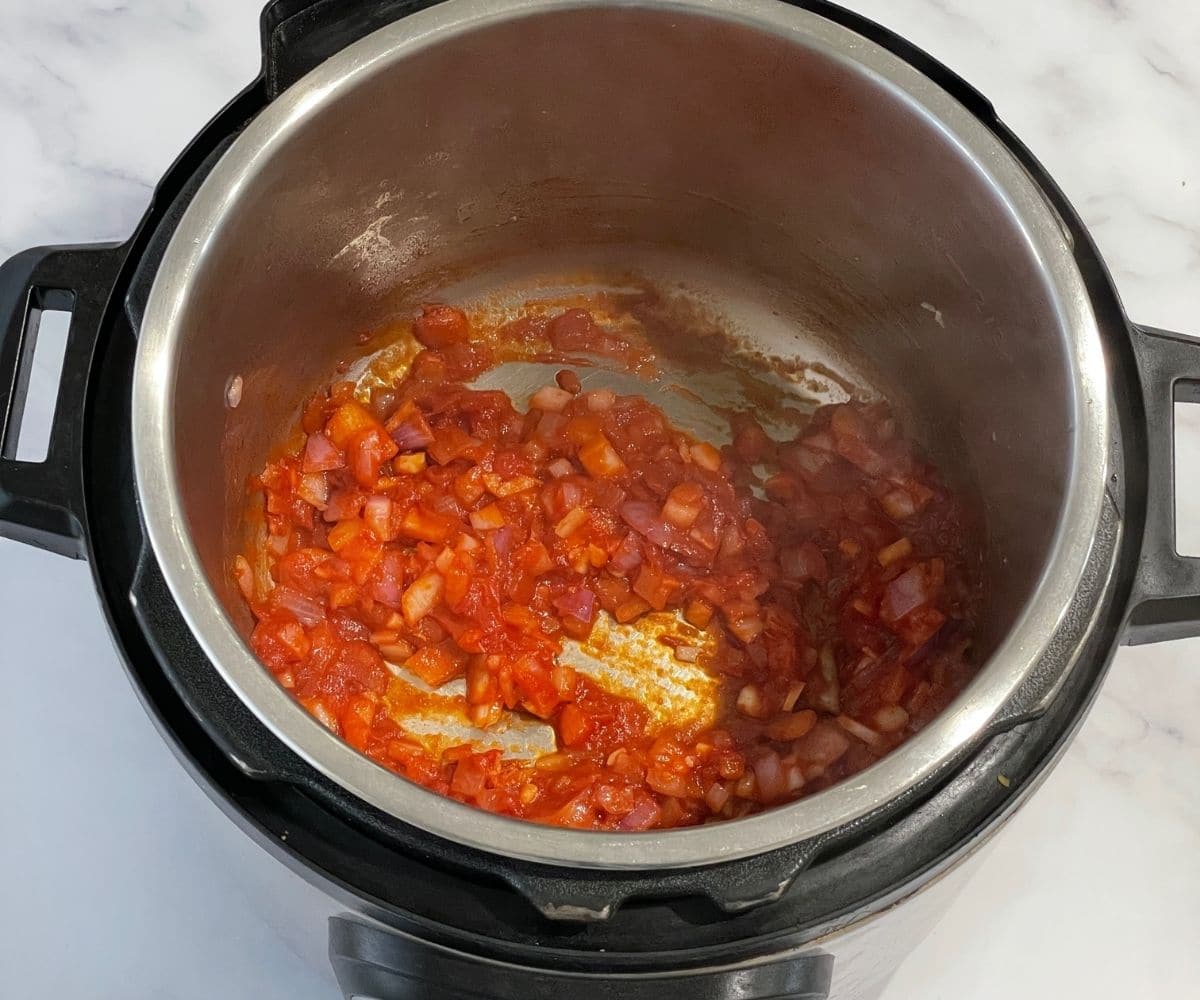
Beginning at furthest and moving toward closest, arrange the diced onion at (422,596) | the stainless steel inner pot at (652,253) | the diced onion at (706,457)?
the diced onion at (706,457) → the diced onion at (422,596) → the stainless steel inner pot at (652,253)

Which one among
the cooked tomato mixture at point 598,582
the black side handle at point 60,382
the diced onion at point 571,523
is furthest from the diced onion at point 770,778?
the black side handle at point 60,382

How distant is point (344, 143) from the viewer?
137 centimetres

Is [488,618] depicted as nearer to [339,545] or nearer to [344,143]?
[339,545]

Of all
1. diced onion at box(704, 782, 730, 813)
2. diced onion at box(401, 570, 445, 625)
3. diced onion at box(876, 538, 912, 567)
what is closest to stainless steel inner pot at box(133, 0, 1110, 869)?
diced onion at box(876, 538, 912, 567)

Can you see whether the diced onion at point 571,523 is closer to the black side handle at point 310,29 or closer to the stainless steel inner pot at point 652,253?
the stainless steel inner pot at point 652,253

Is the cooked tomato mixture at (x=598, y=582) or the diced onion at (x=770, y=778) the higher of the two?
the cooked tomato mixture at (x=598, y=582)

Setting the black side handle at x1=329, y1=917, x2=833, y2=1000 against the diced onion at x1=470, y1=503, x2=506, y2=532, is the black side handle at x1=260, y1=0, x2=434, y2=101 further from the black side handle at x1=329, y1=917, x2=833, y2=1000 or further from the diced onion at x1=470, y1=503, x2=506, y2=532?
the black side handle at x1=329, y1=917, x2=833, y2=1000

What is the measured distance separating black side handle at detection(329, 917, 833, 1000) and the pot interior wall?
437 millimetres

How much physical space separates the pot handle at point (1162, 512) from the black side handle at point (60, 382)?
1.09 meters

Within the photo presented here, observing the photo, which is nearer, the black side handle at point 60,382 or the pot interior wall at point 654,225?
the black side handle at point 60,382

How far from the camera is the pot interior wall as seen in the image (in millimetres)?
1309

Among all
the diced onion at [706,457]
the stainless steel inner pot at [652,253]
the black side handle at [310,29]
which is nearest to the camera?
the stainless steel inner pot at [652,253]

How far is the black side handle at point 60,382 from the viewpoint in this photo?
3.77ft

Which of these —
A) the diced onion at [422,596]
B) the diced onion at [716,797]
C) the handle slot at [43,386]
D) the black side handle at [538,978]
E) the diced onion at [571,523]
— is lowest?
the black side handle at [538,978]
